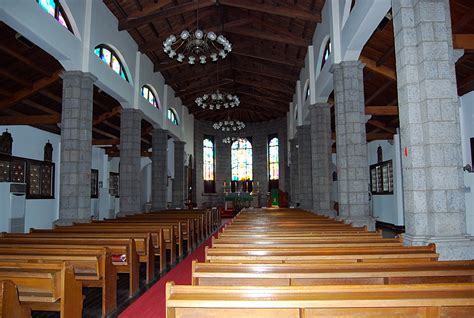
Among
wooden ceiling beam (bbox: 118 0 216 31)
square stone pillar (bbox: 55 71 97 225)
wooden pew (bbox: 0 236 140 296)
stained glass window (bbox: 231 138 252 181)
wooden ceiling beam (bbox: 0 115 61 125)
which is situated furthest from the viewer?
stained glass window (bbox: 231 138 252 181)

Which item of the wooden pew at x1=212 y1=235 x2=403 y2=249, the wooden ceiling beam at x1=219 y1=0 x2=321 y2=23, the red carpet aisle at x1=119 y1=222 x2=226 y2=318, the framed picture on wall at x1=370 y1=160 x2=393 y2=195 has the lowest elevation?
the red carpet aisle at x1=119 y1=222 x2=226 y2=318

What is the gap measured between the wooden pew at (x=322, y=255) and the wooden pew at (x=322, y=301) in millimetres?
1209

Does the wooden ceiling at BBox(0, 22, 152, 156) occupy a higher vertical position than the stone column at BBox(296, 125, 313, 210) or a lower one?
higher

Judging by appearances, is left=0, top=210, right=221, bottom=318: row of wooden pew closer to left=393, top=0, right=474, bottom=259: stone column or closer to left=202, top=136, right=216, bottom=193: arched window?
left=393, top=0, right=474, bottom=259: stone column

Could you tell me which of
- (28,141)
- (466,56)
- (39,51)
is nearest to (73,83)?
(39,51)

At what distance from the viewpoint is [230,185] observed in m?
27.2

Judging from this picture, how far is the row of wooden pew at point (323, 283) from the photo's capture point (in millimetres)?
1962

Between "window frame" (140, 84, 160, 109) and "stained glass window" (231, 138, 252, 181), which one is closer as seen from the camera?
"window frame" (140, 84, 160, 109)

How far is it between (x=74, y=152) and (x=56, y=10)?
3.40 meters

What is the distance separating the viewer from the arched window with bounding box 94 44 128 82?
34.8ft

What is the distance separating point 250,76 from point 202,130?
8.14 m

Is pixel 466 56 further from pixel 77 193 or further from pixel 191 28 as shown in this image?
pixel 77 193

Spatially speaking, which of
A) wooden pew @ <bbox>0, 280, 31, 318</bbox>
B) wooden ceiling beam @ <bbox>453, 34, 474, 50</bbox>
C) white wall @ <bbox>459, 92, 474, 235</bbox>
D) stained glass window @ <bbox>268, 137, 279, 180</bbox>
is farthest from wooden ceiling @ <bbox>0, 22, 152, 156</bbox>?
stained glass window @ <bbox>268, 137, 279, 180</bbox>

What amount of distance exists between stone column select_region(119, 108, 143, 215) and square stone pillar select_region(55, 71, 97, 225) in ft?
11.6
